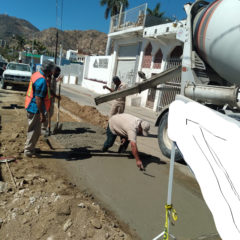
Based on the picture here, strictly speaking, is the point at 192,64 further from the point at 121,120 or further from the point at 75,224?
the point at 75,224

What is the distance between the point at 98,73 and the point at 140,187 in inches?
791

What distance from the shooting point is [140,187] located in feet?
12.9

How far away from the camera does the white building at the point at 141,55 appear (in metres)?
12.8

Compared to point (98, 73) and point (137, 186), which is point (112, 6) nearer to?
point (98, 73)

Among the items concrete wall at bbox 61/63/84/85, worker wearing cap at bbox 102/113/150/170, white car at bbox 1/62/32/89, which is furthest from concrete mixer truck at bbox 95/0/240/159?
concrete wall at bbox 61/63/84/85

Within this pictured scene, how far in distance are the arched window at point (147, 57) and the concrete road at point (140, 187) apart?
10014 mm

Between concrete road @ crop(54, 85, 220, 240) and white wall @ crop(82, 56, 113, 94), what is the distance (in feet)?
48.0

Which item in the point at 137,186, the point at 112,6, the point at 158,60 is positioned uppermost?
the point at 112,6

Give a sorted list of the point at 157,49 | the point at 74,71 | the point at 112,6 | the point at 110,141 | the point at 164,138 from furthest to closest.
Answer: the point at 112,6 → the point at 74,71 → the point at 157,49 → the point at 164,138 → the point at 110,141

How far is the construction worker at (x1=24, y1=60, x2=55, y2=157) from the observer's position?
4266 millimetres

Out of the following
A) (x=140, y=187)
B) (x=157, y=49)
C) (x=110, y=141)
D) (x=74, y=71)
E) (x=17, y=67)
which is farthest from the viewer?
(x=74, y=71)

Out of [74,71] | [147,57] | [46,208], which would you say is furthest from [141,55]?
[74,71]

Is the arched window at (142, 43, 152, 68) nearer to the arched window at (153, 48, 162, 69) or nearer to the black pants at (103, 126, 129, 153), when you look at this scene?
the arched window at (153, 48, 162, 69)

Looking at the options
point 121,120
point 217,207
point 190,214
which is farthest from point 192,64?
point 217,207
